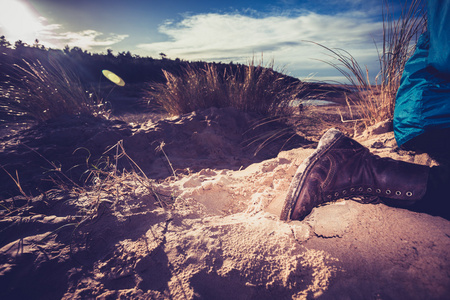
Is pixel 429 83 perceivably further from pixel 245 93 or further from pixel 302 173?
pixel 245 93

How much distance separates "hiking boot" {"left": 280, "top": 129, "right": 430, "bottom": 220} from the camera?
1.11m

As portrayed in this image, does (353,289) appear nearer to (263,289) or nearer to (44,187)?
(263,289)

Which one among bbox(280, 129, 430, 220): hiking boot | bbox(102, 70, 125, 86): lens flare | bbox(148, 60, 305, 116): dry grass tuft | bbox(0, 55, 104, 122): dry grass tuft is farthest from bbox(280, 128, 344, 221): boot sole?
bbox(102, 70, 125, 86): lens flare

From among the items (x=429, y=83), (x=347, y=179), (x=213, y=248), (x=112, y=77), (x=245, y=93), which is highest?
(x=112, y=77)

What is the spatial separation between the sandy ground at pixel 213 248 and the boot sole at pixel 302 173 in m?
0.08

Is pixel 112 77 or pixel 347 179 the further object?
pixel 112 77

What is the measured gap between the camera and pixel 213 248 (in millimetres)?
951

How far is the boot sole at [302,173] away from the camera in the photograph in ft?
3.64

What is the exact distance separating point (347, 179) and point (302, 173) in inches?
11.2

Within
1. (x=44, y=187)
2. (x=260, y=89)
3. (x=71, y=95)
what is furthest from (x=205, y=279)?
(x=71, y=95)

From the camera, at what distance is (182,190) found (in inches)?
61.7

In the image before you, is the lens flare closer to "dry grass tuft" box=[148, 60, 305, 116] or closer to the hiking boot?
"dry grass tuft" box=[148, 60, 305, 116]

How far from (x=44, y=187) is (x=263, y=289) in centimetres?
224

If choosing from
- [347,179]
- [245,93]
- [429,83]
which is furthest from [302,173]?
[245,93]
